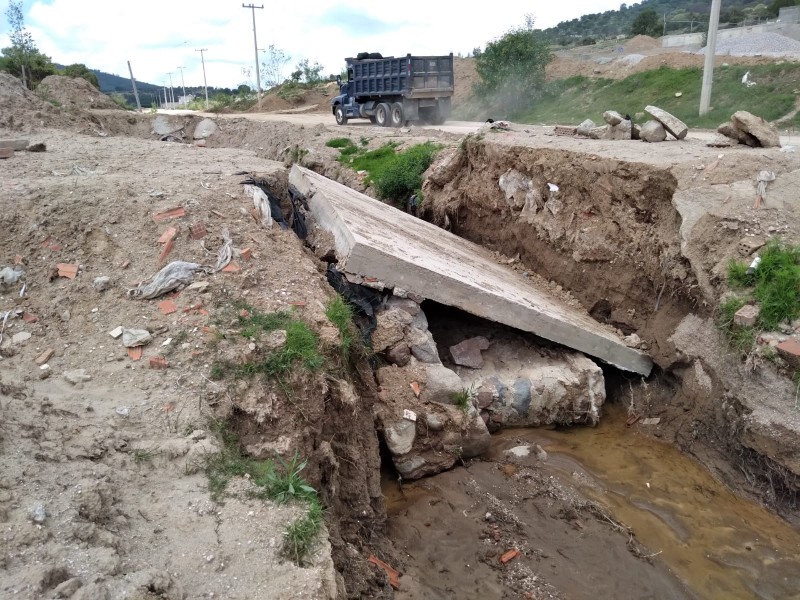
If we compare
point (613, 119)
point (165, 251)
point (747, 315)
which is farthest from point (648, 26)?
point (165, 251)

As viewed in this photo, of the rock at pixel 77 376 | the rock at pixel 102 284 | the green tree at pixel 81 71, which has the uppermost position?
the green tree at pixel 81 71

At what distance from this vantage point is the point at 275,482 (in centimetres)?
346

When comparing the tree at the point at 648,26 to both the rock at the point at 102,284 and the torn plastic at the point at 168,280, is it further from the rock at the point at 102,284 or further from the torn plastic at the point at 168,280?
the rock at the point at 102,284

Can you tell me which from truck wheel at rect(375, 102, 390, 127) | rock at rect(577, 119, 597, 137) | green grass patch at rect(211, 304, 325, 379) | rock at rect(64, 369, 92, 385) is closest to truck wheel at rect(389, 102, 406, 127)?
truck wheel at rect(375, 102, 390, 127)

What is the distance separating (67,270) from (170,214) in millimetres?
1042

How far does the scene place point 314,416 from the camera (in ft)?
14.0

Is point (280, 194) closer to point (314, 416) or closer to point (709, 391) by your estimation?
point (314, 416)

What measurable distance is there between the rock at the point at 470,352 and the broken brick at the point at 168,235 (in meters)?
3.00

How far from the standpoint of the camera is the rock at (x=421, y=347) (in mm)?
5863

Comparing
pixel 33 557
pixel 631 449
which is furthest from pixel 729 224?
pixel 33 557

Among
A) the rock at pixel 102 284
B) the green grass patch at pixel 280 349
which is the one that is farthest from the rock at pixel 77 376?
the rock at pixel 102 284

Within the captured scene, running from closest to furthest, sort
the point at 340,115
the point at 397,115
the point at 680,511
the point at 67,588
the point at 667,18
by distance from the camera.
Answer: the point at 67,588, the point at 680,511, the point at 397,115, the point at 340,115, the point at 667,18

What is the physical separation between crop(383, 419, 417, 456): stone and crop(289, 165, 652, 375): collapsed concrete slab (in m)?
1.29

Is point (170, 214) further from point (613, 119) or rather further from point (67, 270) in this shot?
point (613, 119)
